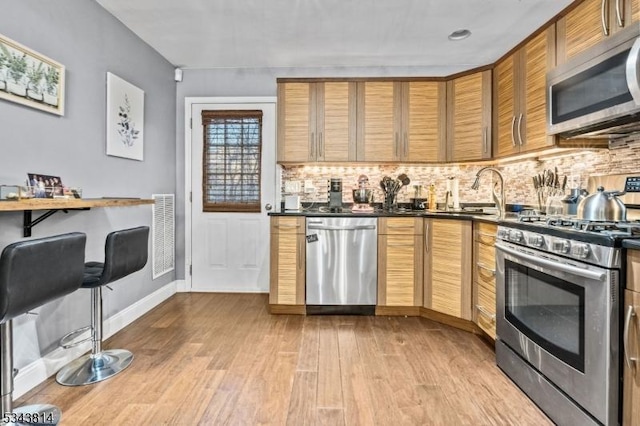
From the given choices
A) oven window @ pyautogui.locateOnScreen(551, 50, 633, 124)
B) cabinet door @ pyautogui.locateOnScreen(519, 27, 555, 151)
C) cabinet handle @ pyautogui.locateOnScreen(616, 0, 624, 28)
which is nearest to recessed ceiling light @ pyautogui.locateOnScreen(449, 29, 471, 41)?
cabinet door @ pyautogui.locateOnScreen(519, 27, 555, 151)

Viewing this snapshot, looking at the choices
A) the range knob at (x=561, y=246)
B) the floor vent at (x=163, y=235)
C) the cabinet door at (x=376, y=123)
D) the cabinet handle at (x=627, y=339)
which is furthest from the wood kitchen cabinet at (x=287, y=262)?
the cabinet handle at (x=627, y=339)

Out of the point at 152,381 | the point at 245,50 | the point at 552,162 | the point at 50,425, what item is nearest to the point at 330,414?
the point at 152,381

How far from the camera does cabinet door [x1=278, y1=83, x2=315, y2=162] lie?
352cm

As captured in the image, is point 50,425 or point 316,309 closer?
point 50,425

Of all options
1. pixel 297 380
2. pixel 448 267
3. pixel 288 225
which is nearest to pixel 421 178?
pixel 448 267

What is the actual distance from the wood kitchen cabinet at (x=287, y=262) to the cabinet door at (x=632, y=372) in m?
2.29

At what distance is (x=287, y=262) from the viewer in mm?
3244

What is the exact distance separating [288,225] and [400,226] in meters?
1.02

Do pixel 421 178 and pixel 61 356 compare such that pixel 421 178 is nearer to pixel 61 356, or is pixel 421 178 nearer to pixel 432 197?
pixel 432 197

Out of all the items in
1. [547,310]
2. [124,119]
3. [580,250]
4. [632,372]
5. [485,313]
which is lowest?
[485,313]

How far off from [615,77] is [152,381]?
9.75ft

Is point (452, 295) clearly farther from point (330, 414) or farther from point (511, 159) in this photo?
point (330, 414)

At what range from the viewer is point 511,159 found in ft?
10.4

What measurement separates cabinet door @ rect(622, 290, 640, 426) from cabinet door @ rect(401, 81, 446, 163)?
2322 millimetres
